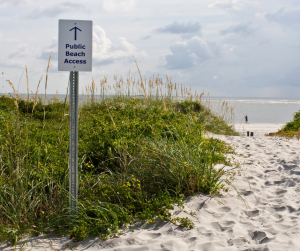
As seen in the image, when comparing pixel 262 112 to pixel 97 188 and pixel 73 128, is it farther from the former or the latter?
pixel 73 128

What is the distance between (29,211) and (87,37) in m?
1.90

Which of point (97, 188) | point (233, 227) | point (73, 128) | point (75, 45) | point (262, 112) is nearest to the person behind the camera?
point (75, 45)

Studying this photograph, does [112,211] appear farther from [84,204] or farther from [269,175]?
[269,175]

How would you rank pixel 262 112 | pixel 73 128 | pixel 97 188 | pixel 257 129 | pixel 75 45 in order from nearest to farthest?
1. pixel 75 45
2. pixel 73 128
3. pixel 97 188
4. pixel 257 129
5. pixel 262 112

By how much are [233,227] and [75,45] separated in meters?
2.39

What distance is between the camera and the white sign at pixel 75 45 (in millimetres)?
2418

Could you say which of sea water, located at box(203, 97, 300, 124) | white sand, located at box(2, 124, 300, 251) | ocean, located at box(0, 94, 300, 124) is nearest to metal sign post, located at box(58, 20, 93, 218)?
white sand, located at box(2, 124, 300, 251)

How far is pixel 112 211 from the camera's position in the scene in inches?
108

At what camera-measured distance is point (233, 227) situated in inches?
108

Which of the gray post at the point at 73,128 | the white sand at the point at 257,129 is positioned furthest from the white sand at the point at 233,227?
the white sand at the point at 257,129

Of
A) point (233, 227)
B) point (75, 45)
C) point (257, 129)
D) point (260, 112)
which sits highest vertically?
point (75, 45)

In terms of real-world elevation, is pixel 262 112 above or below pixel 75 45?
below

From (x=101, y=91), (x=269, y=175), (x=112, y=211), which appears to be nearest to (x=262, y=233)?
(x=112, y=211)

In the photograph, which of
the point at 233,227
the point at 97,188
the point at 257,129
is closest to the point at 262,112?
the point at 257,129
